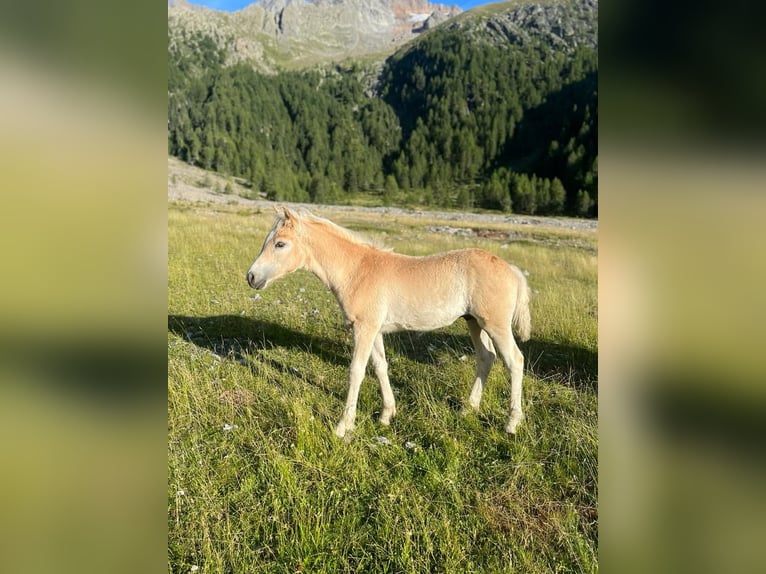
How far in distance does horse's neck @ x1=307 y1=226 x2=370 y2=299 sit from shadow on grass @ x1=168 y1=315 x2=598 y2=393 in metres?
1.53

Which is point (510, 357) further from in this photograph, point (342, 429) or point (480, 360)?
point (342, 429)

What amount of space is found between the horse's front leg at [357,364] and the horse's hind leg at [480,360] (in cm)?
129

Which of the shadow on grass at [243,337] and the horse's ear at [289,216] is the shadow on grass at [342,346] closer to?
the shadow on grass at [243,337]

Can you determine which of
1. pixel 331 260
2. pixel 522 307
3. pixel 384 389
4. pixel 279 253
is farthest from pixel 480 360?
pixel 279 253

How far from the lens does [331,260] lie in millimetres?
4777

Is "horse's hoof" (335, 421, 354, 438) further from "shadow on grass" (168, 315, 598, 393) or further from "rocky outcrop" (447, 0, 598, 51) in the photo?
"rocky outcrop" (447, 0, 598, 51)

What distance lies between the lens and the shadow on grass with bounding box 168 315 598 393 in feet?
19.1

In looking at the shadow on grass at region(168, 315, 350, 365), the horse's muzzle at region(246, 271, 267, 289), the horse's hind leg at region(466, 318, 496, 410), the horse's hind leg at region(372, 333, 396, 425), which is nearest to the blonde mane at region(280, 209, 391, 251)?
the horse's muzzle at region(246, 271, 267, 289)

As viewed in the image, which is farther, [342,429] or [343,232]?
[343,232]
